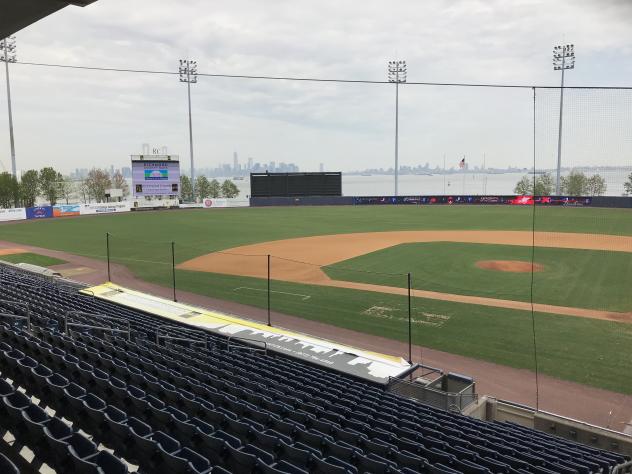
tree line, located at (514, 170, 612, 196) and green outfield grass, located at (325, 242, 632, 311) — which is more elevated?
tree line, located at (514, 170, 612, 196)

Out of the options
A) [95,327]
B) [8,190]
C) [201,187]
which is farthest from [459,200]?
[95,327]

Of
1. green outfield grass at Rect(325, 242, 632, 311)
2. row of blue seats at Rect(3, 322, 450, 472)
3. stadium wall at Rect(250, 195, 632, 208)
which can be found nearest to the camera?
row of blue seats at Rect(3, 322, 450, 472)

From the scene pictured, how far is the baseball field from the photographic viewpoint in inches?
570

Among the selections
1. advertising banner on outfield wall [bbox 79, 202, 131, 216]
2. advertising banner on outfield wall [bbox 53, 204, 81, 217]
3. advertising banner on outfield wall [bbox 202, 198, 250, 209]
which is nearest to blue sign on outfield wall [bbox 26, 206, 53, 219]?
advertising banner on outfield wall [bbox 53, 204, 81, 217]

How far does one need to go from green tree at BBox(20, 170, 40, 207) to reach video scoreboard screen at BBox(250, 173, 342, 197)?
31.7 metres

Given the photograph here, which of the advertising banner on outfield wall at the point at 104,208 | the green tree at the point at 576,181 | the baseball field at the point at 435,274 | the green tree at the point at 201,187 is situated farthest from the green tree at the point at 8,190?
the green tree at the point at 576,181

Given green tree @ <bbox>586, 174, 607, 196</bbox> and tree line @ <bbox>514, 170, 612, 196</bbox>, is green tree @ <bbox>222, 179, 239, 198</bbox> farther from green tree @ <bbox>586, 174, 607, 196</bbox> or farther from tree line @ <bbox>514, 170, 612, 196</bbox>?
green tree @ <bbox>586, 174, 607, 196</bbox>

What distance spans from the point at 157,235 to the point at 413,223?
77.5ft

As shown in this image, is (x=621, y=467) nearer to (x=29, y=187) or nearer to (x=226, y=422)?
(x=226, y=422)

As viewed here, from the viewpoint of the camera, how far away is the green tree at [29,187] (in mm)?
69125

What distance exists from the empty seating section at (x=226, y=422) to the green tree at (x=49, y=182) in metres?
70.0

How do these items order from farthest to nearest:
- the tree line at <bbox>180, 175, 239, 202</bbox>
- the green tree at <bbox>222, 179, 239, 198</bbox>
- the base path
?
the green tree at <bbox>222, 179, 239, 198</bbox>, the tree line at <bbox>180, 175, 239, 202</bbox>, the base path

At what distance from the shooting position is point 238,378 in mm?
8500

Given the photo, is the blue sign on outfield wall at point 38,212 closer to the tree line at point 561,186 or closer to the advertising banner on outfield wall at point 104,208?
the advertising banner on outfield wall at point 104,208
